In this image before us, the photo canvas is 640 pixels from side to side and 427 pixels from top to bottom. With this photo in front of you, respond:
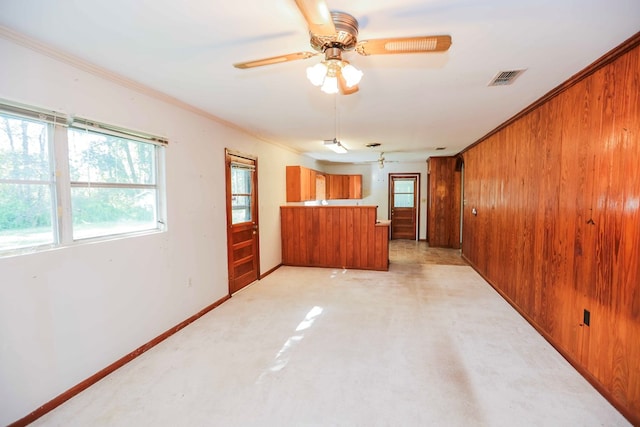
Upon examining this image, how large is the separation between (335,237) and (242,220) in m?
1.87

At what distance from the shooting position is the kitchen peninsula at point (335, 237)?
5.35 m

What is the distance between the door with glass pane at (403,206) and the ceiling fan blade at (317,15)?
7650mm

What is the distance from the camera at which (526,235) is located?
3199 mm

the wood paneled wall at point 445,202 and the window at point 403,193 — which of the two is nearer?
the wood paneled wall at point 445,202

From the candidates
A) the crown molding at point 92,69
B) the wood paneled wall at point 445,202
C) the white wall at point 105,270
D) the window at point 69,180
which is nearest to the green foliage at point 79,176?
the window at point 69,180

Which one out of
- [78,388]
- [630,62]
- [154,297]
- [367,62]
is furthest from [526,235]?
[78,388]

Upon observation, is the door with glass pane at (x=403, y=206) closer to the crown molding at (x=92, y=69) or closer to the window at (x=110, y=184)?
the crown molding at (x=92, y=69)

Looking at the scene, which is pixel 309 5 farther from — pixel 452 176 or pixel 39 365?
pixel 452 176

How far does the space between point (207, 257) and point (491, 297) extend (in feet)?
12.0

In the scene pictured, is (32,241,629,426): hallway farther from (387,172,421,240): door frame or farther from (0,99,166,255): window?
(387,172,421,240): door frame

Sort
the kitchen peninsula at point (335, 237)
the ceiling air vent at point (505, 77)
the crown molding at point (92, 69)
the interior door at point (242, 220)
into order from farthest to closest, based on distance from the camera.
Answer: the kitchen peninsula at point (335, 237), the interior door at point (242, 220), the ceiling air vent at point (505, 77), the crown molding at point (92, 69)

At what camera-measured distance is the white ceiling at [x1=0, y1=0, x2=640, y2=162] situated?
4.97 ft

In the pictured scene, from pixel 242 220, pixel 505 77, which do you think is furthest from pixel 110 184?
pixel 505 77

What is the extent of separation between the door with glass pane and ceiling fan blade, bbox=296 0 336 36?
7.65 metres
